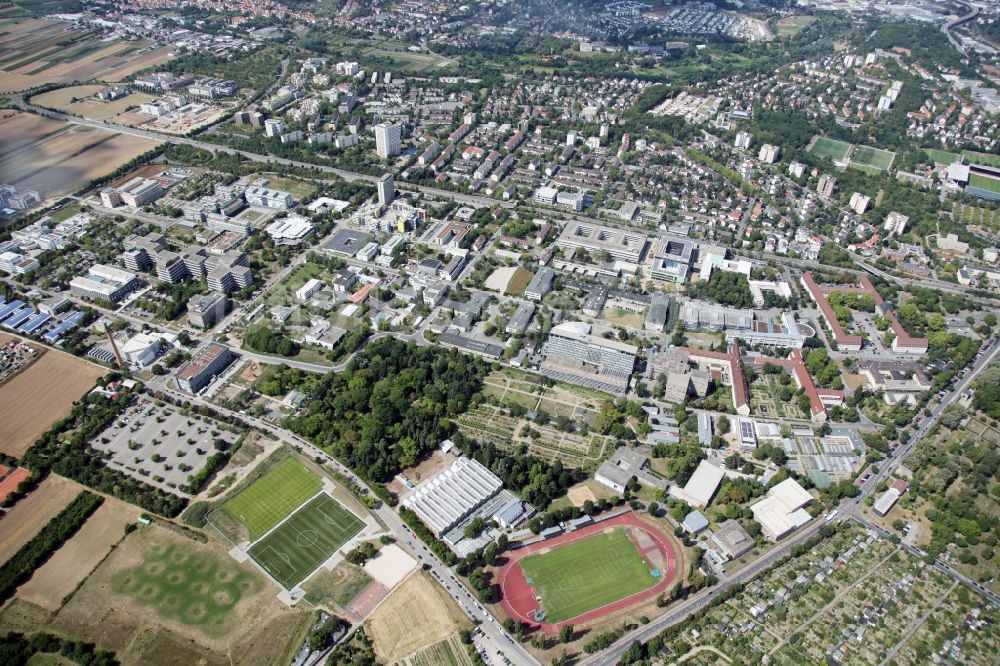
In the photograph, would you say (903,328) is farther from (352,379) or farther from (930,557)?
(352,379)

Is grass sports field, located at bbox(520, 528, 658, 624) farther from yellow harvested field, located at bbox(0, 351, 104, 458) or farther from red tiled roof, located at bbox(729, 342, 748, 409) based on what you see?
yellow harvested field, located at bbox(0, 351, 104, 458)

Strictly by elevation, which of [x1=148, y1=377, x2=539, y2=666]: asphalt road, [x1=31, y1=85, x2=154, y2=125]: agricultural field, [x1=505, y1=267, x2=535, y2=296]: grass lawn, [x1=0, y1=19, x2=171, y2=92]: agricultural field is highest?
[x1=0, y1=19, x2=171, y2=92]: agricultural field

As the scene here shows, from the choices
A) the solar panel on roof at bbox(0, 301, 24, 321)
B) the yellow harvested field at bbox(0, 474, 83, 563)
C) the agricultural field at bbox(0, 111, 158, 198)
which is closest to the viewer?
the yellow harvested field at bbox(0, 474, 83, 563)

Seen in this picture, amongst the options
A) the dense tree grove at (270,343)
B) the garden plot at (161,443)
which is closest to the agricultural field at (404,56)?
the dense tree grove at (270,343)

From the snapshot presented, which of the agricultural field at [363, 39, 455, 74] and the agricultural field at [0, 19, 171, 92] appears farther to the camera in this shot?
the agricultural field at [363, 39, 455, 74]

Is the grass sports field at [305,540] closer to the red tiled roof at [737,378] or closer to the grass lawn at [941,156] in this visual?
the red tiled roof at [737,378]

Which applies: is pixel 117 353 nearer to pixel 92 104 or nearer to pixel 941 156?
pixel 92 104

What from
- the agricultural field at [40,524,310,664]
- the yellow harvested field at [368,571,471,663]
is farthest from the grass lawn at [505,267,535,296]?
the agricultural field at [40,524,310,664]
